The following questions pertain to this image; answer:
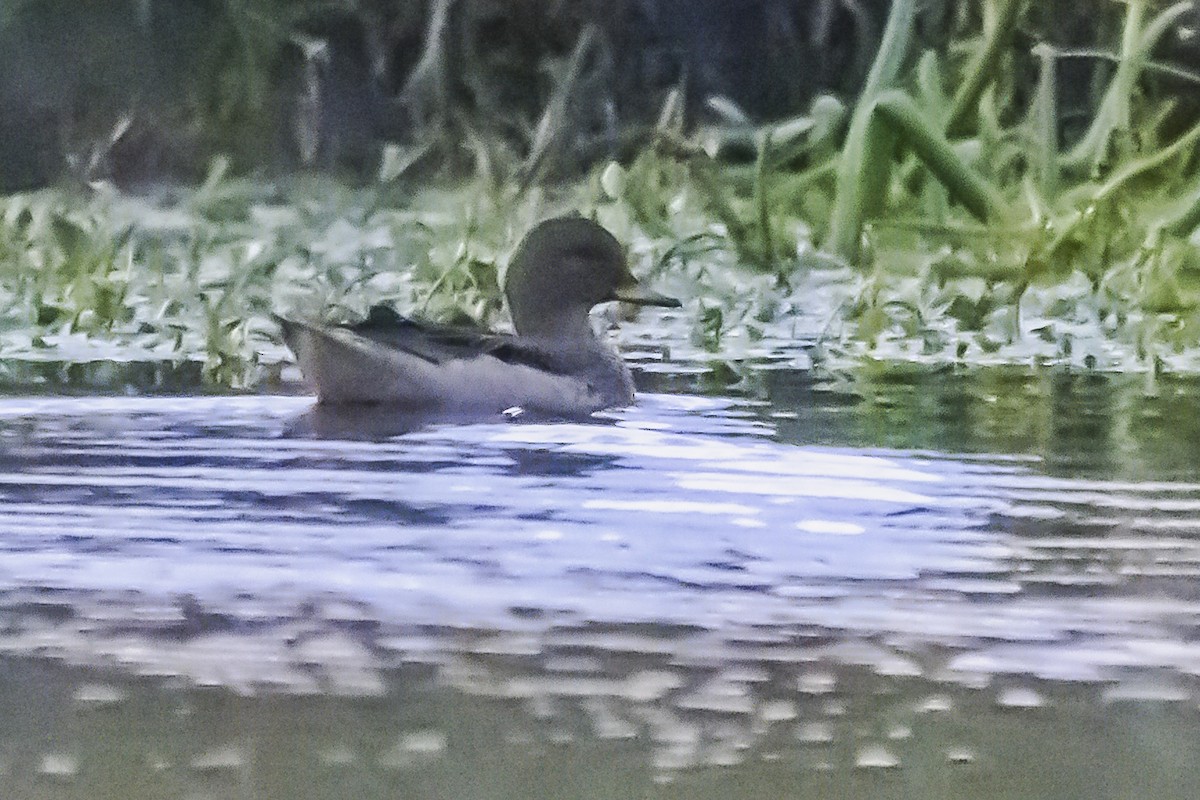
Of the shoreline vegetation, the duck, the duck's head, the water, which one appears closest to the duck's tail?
the duck

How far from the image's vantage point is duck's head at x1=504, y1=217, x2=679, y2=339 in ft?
12.7

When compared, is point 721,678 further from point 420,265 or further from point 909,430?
point 420,265

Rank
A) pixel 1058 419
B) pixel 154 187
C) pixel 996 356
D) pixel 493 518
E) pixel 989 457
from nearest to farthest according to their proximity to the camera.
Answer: pixel 493 518 → pixel 989 457 → pixel 1058 419 → pixel 996 356 → pixel 154 187

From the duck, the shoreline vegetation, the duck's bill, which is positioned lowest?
the duck

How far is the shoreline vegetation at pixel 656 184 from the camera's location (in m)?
3.98

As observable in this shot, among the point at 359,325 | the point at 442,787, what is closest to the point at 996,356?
the point at 359,325

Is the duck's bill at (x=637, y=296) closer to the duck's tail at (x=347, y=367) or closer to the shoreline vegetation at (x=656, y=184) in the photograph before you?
the shoreline vegetation at (x=656, y=184)

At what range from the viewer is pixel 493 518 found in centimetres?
251

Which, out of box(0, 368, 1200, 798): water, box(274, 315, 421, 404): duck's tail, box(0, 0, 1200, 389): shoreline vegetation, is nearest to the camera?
box(0, 368, 1200, 798): water

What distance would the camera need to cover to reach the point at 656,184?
502cm

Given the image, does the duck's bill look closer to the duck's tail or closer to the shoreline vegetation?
the shoreline vegetation

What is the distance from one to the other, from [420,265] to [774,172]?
96 cm

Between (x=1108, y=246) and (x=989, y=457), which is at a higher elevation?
(x=1108, y=246)

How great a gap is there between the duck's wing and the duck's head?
51cm
